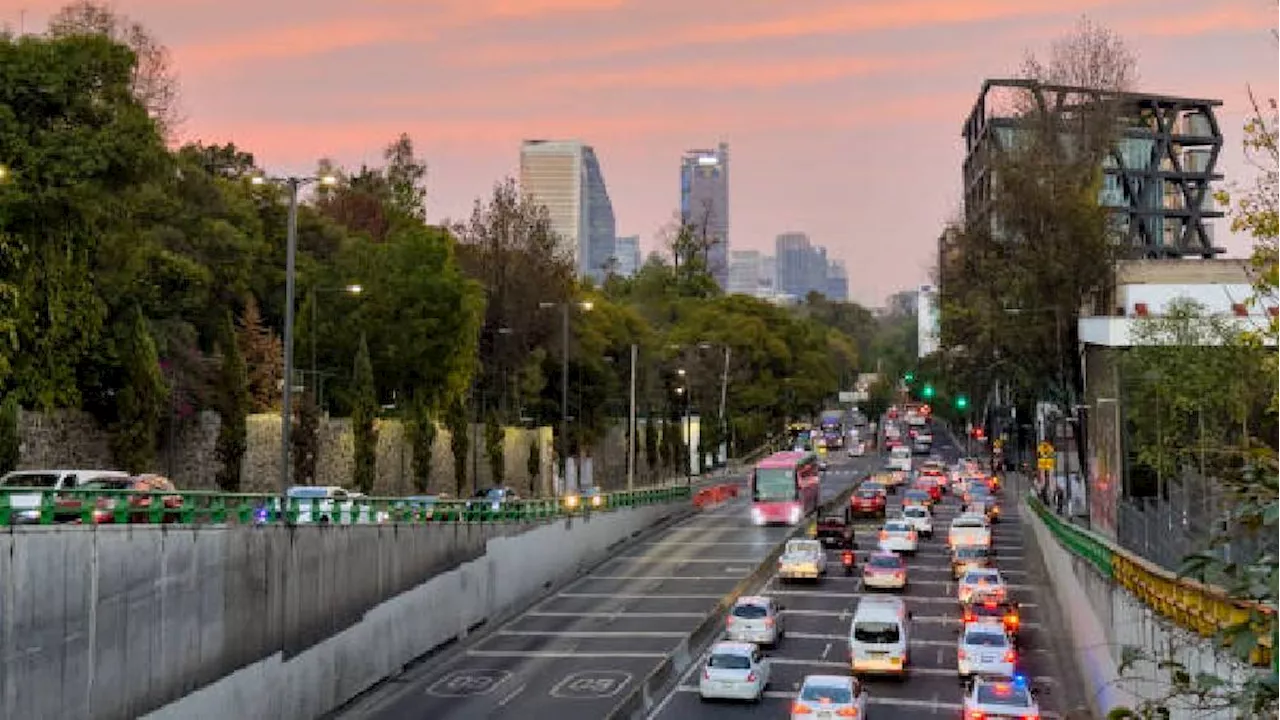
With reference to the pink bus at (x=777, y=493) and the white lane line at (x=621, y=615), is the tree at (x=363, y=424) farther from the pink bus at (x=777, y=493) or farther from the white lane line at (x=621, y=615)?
the pink bus at (x=777, y=493)

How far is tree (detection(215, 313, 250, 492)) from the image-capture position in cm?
5400

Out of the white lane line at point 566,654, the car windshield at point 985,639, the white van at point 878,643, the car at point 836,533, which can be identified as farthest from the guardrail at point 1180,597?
the car at point 836,533

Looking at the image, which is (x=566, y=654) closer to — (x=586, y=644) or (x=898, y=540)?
(x=586, y=644)

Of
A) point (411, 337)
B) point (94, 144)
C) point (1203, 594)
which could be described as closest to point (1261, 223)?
point (1203, 594)

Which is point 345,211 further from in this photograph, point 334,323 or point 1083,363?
point 1083,363

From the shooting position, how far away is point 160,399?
48.0m

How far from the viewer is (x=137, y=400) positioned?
46906mm

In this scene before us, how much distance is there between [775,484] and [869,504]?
7.05 meters

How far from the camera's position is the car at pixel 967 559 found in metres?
51.3

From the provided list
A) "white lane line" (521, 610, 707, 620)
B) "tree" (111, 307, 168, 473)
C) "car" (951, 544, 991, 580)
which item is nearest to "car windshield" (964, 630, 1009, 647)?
"white lane line" (521, 610, 707, 620)

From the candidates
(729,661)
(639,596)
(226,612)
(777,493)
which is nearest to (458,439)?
(777,493)

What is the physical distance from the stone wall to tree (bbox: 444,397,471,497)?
0.62 metres

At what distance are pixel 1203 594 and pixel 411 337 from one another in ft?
197

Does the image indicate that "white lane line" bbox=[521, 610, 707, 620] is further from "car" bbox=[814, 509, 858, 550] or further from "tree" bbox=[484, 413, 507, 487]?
"tree" bbox=[484, 413, 507, 487]
